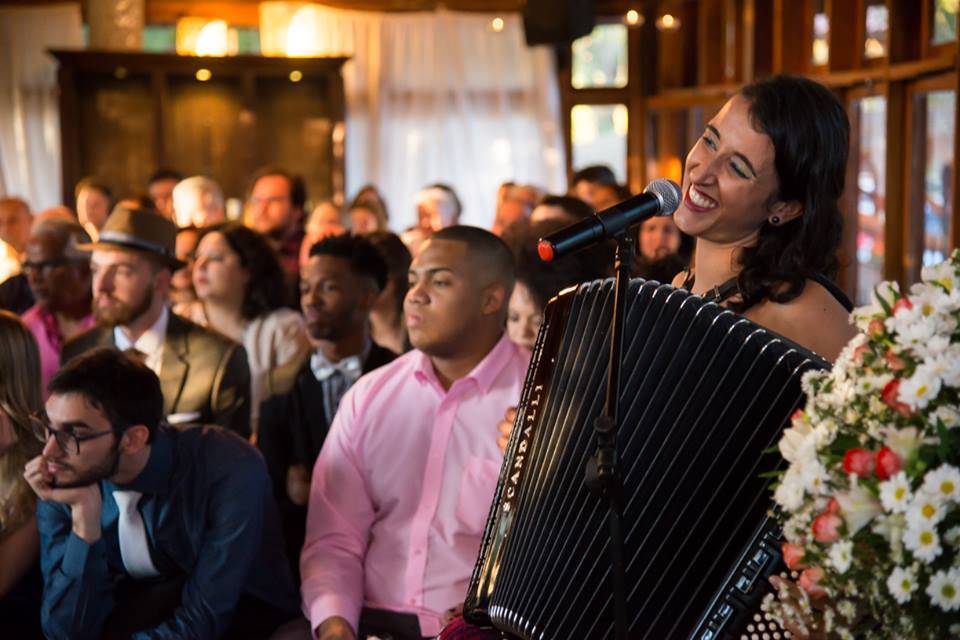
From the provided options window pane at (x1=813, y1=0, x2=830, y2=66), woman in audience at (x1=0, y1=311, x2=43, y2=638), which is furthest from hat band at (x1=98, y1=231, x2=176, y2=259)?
window pane at (x1=813, y1=0, x2=830, y2=66)

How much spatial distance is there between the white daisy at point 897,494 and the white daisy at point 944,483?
0.08 ft

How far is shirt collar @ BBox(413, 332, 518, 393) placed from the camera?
3314mm

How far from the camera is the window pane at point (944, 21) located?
5.64 m

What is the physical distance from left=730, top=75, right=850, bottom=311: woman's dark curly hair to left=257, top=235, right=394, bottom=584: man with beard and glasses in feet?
6.86

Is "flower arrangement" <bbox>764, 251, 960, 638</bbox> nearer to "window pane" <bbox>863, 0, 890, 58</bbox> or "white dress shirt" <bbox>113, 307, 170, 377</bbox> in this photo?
"white dress shirt" <bbox>113, 307, 170, 377</bbox>

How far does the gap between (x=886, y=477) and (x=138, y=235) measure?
3.45 metres

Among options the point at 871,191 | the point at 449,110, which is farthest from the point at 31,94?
the point at 871,191

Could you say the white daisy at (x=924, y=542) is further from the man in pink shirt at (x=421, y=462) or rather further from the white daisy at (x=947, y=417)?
the man in pink shirt at (x=421, y=462)

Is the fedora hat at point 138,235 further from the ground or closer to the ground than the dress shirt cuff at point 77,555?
further from the ground

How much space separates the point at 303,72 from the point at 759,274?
8.86 meters

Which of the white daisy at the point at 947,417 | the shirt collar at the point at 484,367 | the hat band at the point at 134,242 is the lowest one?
the shirt collar at the point at 484,367

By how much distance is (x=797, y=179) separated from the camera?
7.45 feet

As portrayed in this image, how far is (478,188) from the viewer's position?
38.1 ft

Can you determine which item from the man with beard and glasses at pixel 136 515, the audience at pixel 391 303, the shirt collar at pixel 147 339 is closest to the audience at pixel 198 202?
the audience at pixel 391 303
